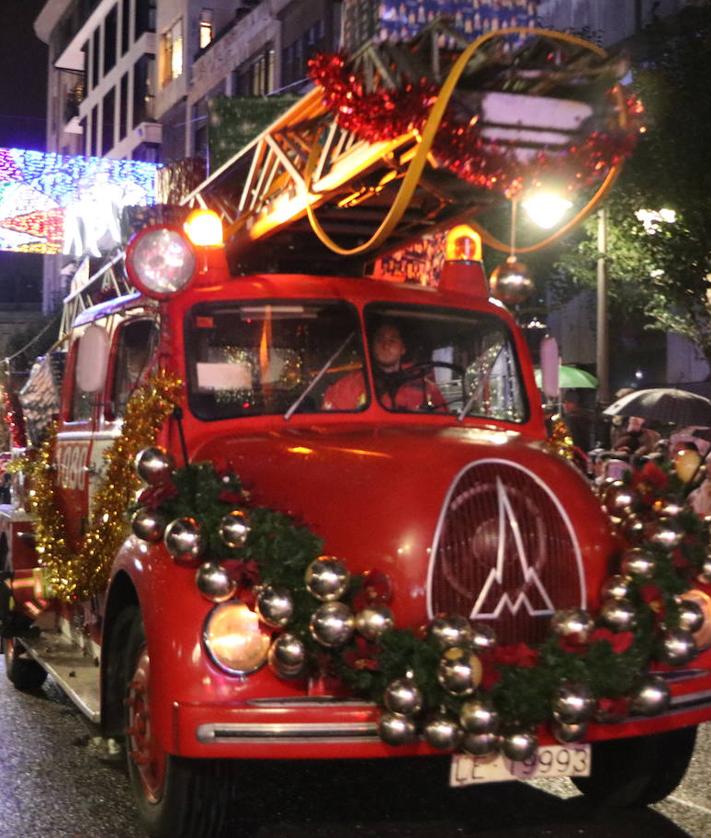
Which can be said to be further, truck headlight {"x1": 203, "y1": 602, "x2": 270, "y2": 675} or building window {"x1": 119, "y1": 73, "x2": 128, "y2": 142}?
building window {"x1": 119, "y1": 73, "x2": 128, "y2": 142}

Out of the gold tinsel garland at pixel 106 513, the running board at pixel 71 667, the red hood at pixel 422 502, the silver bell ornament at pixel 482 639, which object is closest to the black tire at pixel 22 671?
the running board at pixel 71 667

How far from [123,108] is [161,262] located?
46561 mm

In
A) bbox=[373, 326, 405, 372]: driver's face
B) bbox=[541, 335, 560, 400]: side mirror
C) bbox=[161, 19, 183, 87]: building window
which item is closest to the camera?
bbox=[373, 326, 405, 372]: driver's face

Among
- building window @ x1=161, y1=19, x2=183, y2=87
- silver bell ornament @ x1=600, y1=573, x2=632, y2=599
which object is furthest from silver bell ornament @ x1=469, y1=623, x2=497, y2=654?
building window @ x1=161, y1=19, x2=183, y2=87

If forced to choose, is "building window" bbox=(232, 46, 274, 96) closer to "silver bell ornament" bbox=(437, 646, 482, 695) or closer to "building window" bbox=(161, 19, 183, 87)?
"building window" bbox=(161, 19, 183, 87)

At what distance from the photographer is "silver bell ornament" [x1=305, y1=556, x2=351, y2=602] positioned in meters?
4.36

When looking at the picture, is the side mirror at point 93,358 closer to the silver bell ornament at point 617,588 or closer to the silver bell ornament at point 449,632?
the silver bell ornament at point 449,632

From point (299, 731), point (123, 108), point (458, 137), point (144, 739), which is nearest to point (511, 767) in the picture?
point (299, 731)

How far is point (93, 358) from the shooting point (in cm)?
631

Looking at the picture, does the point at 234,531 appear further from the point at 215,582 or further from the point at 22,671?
the point at 22,671

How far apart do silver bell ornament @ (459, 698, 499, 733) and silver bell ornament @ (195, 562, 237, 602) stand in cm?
90

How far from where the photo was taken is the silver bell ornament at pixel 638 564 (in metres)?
4.76

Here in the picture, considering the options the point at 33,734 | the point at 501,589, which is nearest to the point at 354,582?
the point at 501,589

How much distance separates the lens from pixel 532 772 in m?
4.52
